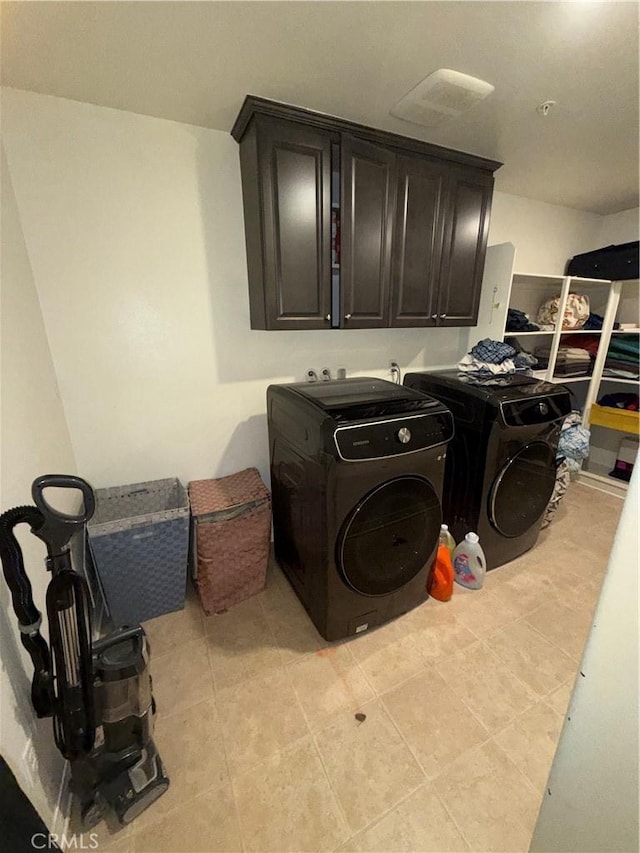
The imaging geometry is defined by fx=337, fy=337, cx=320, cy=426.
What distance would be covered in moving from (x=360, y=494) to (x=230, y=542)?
765 mm

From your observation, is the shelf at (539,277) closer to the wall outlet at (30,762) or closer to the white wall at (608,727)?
the white wall at (608,727)

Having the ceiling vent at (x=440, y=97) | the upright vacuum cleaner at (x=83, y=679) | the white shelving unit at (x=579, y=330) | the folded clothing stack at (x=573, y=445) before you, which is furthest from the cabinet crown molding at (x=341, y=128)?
the folded clothing stack at (x=573, y=445)


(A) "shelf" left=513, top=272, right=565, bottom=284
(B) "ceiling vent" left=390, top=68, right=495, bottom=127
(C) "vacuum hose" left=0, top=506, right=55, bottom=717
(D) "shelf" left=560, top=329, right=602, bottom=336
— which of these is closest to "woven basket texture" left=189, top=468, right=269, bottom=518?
(C) "vacuum hose" left=0, top=506, right=55, bottom=717

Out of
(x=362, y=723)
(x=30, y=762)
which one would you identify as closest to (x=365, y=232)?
(x=362, y=723)

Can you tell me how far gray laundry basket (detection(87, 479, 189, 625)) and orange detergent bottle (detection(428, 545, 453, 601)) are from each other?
1.29 meters

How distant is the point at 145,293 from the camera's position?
1.65 m

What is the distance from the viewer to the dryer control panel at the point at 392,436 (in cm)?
121

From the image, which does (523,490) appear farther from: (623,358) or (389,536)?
(623,358)

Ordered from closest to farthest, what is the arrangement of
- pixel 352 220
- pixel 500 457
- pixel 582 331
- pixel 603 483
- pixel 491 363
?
pixel 352 220 → pixel 500 457 → pixel 491 363 → pixel 582 331 → pixel 603 483

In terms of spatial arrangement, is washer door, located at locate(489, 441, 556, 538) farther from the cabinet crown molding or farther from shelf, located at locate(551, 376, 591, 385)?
the cabinet crown molding

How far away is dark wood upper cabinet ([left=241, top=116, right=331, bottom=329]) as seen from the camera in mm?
1449

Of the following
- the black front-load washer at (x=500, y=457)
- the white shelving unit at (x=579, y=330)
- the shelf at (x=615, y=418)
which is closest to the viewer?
the black front-load washer at (x=500, y=457)

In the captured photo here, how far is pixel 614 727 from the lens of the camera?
517mm

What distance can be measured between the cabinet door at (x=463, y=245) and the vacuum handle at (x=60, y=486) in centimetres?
194
